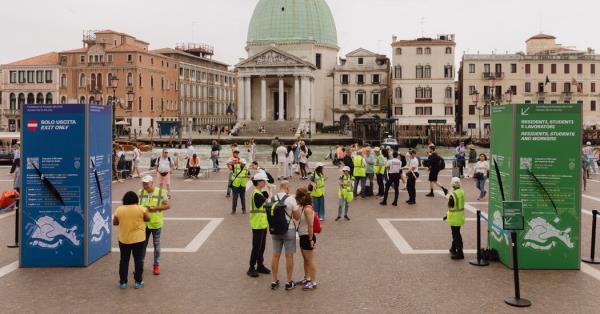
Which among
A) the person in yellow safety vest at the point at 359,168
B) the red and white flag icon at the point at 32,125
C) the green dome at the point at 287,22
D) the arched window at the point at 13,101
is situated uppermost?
the green dome at the point at 287,22

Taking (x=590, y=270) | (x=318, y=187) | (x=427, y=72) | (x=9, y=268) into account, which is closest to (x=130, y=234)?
(x=9, y=268)

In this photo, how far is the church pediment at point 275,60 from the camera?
92.8m

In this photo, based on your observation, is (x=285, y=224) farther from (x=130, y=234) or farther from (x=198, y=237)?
(x=198, y=237)

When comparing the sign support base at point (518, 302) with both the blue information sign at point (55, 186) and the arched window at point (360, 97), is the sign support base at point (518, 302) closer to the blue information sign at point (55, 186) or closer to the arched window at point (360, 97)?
the blue information sign at point (55, 186)

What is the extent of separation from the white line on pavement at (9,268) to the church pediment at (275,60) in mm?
82312

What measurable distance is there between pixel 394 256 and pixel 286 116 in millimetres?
88774

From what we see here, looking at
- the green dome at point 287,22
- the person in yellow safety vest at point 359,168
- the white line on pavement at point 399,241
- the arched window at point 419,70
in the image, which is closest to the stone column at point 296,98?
the green dome at point 287,22

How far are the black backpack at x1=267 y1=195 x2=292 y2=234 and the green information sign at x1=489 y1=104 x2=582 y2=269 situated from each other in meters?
4.40

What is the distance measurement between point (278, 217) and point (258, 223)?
111 cm

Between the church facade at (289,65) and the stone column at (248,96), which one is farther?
the stone column at (248,96)

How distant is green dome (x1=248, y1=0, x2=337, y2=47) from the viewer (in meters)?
99.8

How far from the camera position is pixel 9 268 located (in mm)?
11758

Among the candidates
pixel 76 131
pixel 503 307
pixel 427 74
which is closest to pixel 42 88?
pixel 427 74

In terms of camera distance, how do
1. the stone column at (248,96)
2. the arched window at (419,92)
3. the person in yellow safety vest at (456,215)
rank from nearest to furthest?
1. the person in yellow safety vest at (456,215)
2. the arched window at (419,92)
3. the stone column at (248,96)
